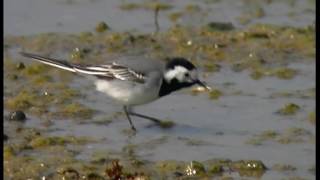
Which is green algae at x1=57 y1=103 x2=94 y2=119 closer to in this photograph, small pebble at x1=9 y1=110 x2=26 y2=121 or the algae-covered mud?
the algae-covered mud

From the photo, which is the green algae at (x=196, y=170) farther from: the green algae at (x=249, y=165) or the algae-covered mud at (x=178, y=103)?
the green algae at (x=249, y=165)

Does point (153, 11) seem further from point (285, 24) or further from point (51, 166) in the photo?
point (51, 166)

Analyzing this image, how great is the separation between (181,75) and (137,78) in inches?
14.2

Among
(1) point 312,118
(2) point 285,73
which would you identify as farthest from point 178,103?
(2) point 285,73

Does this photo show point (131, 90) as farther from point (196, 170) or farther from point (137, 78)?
point (196, 170)

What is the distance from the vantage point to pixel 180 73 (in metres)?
10.5

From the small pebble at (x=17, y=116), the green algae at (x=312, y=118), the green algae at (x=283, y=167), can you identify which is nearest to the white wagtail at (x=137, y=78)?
the small pebble at (x=17, y=116)

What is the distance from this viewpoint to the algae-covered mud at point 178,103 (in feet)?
30.7

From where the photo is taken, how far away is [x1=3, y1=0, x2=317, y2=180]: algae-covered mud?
9.36 meters

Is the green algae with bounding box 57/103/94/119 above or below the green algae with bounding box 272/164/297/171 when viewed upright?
above

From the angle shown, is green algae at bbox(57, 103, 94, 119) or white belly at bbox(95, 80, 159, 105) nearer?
white belly at bbox(95, 80, 159, 105)

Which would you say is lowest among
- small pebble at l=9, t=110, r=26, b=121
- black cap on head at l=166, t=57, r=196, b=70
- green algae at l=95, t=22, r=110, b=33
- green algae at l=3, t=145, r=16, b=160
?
green algae at l=3, t=145, r=16, b=160

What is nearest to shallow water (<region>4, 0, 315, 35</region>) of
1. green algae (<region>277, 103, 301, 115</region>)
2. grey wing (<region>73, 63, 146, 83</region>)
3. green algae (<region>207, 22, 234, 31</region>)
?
green algae (<region>207, 22, 234, 31</region>)
